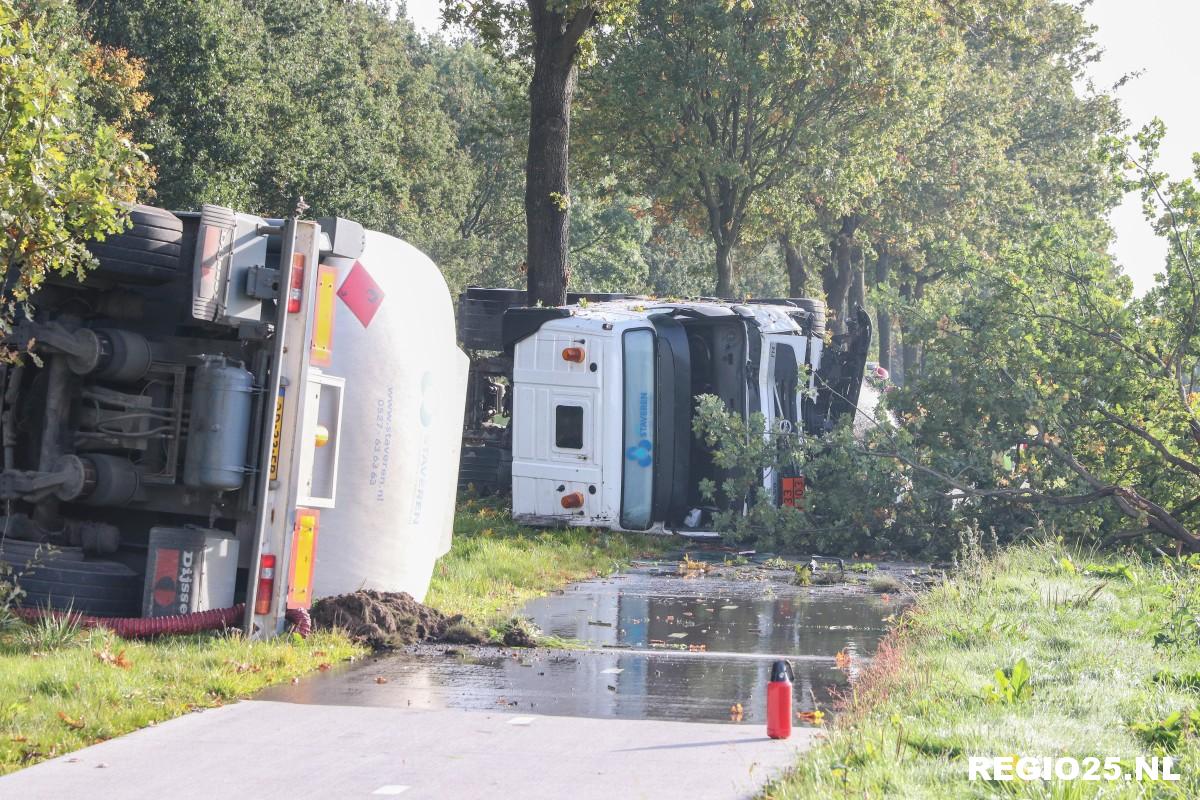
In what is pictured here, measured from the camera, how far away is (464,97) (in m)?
56.5

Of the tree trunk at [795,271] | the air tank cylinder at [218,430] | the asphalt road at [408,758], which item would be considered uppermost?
the tree trunk at [795,271]

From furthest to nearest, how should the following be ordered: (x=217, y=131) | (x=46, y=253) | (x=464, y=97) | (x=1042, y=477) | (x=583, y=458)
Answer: (x=464, y=97), (x=217, y=131), (x=583, y=458), (x=1042, y=477), (x=46, y=253)

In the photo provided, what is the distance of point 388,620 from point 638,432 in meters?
7.27

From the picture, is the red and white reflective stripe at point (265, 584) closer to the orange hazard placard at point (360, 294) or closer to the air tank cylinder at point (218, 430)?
the air tank cylinder at point (218, 430)

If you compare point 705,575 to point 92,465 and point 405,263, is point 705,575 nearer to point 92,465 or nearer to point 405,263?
point 405,263

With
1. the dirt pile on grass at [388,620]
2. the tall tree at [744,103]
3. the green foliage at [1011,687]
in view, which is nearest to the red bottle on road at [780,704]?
the green foliage at [1011,687]

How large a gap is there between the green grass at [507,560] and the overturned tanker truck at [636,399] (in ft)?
1.36

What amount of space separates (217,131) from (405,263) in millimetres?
22132

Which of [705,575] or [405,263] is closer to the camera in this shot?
[405,263]

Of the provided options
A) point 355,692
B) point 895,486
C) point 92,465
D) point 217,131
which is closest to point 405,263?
point 92,465

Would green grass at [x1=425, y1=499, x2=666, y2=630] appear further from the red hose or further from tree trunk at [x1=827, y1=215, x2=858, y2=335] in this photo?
tree trunk at [x1=827, y1=215, x2=858, y2=335]

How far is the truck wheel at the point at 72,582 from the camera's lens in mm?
8703

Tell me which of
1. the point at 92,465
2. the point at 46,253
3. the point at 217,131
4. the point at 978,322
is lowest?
the point at 92,465

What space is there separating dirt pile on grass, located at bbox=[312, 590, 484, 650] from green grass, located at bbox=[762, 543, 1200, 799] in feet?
9.17
